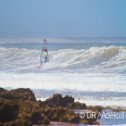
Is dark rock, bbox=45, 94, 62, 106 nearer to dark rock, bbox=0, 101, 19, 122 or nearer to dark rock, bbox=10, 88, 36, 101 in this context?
dark rock, bbox=10, 88, 36, 101

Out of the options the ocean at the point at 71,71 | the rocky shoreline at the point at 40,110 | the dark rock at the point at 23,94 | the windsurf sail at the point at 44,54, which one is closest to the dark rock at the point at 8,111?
the rocky shoreline at the point at 40,110

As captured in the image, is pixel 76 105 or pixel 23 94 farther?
pixel 23 94

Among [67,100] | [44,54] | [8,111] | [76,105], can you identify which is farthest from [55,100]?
[44,54]

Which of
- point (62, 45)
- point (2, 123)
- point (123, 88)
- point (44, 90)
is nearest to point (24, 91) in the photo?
point (44, 90)

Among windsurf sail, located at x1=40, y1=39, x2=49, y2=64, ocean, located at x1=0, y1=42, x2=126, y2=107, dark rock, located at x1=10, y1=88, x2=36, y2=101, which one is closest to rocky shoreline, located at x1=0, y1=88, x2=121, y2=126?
Result: dark rock, located at x1=10, y1=88, x2=36, y2=101

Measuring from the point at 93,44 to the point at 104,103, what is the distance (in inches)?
47.3

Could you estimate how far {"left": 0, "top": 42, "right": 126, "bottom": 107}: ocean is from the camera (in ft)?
12.7

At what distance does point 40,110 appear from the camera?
3.38m

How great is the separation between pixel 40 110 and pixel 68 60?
147cm

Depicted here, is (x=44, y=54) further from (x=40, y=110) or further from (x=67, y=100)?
(x=40, y=110)

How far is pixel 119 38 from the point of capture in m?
4.13

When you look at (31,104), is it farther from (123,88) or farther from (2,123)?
(123,88)

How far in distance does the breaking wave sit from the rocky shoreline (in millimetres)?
588

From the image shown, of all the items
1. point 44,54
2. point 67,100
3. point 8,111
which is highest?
point 44,54
